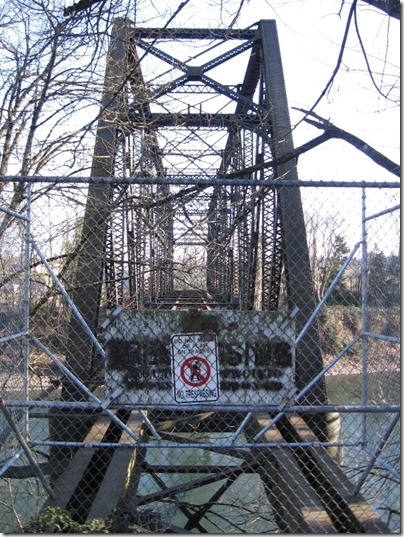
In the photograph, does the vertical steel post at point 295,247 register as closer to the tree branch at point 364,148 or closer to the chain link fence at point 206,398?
the chain link fence at point 206,398

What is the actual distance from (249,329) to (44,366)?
15.2ft

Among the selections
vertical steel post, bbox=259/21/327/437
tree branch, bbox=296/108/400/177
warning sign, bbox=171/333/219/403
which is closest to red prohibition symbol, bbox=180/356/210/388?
warning sign, bbox=171/333/219/403

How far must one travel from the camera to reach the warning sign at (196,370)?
3646 millimetres

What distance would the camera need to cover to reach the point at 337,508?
154 inches

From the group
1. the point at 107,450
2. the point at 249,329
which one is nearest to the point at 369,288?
the point at 249,329

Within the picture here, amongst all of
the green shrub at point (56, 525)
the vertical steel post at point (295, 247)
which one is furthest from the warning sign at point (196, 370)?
the vertical steel post at point (295, 247)

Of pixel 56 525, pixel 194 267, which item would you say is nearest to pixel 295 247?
pixel 194 267

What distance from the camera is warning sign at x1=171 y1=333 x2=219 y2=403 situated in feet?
12.0

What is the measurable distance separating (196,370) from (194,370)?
0.04 ft

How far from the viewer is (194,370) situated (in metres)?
3.67

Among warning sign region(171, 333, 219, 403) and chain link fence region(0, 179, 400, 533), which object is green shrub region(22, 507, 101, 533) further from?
warning sign region(171, 333, 219, 403)

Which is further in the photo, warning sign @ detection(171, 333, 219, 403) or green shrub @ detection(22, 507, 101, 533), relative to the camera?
warning sign @ detection(171, 333, 219, 403)

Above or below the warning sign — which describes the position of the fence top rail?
above

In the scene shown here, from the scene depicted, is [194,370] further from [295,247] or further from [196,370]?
[295,247]
